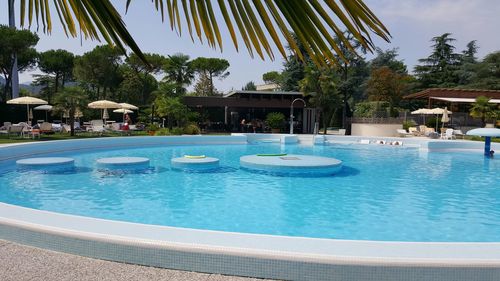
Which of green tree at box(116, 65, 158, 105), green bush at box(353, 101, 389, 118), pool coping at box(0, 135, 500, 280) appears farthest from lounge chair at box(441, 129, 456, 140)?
green tree at box(116, 65, 158, 105)

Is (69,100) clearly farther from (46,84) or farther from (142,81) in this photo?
(46,84)

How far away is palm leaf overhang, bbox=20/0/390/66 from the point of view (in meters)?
0.73

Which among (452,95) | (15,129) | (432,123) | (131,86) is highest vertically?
(131,86)

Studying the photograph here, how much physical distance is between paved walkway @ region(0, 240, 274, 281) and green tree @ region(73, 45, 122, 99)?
131 ft

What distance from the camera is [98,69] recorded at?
43312 mm

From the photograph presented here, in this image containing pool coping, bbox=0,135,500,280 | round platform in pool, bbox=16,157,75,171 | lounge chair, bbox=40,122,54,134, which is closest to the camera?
pool coping, bbox=0,135,500,280

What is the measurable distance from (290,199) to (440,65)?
46263 mm

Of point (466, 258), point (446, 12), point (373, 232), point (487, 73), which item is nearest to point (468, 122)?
point (487, 73)

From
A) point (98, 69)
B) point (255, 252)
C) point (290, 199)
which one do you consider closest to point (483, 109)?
point (290, 199)

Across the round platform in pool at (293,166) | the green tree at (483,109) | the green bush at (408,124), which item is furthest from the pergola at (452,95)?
the round platform in pool at (293,166)

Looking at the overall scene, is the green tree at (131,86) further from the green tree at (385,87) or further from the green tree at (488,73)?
the green tree at (488,73)

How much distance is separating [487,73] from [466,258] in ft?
164

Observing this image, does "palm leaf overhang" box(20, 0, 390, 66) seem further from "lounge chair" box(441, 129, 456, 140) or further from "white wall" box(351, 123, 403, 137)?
"white wall" box(351, 123, 403, 137)

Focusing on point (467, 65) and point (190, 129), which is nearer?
point (190, 129)
